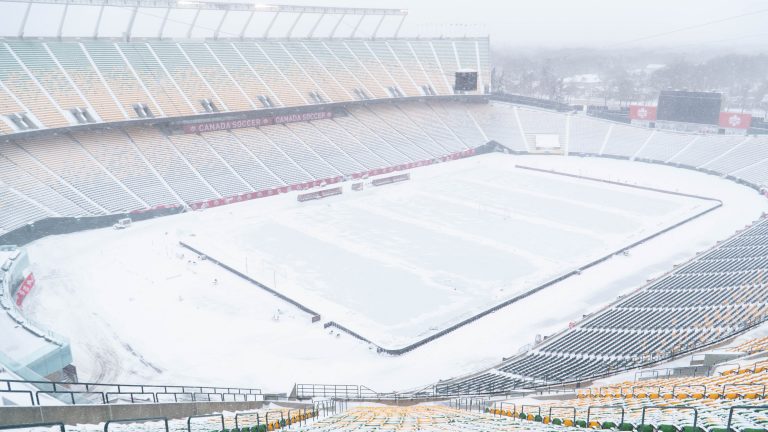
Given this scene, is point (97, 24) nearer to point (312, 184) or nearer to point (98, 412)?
point (312, 184)

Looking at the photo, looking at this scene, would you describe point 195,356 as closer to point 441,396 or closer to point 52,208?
point 441,396

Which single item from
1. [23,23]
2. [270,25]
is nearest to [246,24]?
[270,25]

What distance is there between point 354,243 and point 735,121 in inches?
1968

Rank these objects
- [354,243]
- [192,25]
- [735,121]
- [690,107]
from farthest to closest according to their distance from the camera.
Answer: [690,107] → [735,121] → [192,25] → [354,243]

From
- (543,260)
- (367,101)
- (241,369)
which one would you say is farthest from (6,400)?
(367,101)

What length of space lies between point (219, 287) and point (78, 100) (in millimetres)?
26052

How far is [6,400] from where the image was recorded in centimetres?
1054

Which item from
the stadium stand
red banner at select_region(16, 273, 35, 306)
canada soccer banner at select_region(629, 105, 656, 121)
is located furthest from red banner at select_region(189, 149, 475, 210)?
canada soccer banner at select_region(629, 105, 656, 121)

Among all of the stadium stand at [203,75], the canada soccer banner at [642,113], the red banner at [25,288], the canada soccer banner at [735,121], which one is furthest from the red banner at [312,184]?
the canada soccer banner at [735,121]

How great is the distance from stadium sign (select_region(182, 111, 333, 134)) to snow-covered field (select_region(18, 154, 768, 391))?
1090 centimetres

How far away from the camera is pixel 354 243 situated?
1433 inches

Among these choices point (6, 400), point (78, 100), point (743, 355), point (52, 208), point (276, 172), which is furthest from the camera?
point (276, 172)

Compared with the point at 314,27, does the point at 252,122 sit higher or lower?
lower

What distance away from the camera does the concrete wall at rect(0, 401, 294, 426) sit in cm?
901
